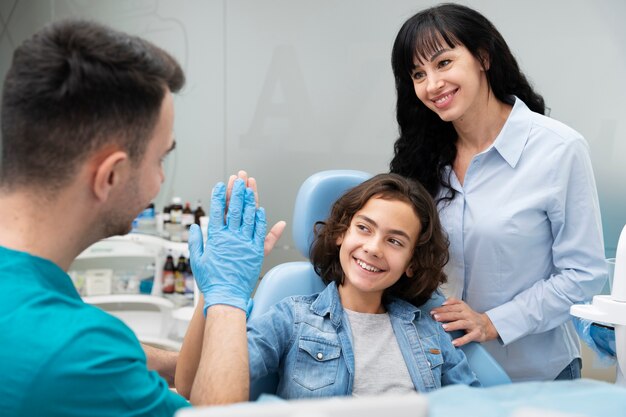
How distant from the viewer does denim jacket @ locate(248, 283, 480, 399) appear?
144 cm

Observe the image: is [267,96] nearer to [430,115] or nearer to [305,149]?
[305,149]

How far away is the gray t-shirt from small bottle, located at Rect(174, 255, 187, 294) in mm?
1802

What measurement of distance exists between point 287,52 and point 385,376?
86.2 inches

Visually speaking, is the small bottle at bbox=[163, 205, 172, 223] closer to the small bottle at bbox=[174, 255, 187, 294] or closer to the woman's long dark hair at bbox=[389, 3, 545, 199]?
the small bottle at bbox=[174, 255, 187, 294]

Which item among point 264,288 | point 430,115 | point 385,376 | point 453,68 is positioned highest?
point 453,68

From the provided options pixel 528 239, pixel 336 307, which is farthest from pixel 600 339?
pixel 336 307

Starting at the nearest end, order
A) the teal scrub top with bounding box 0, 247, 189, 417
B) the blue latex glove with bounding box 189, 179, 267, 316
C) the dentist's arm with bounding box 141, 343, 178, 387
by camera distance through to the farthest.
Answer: the teal scrub top with bounding box 0, 247, 189, 417, the blue latex glove with bounding box 189, 179, 267, 316, the dentist's arm with bounding box 141, 343, 178, 387

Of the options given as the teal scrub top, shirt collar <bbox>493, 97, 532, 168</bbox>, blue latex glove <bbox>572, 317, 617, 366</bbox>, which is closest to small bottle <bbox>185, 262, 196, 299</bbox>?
shirt collar <bbox>493, 97, 532, 168</bbox>

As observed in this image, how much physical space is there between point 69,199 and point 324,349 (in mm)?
756

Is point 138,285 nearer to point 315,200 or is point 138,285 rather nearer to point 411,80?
point 315,200


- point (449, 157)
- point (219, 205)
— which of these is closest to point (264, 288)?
point (219, 205)

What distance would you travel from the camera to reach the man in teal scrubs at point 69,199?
825 millimetres

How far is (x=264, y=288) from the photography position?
1.67 metres

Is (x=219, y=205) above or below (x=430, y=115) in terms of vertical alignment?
below
